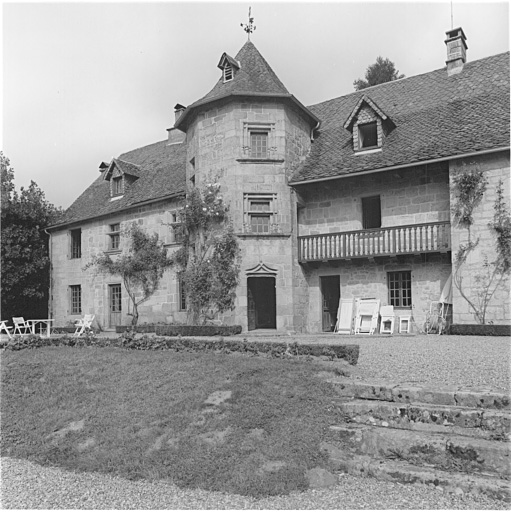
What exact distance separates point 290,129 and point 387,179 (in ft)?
13.2

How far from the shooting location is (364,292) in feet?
59.5

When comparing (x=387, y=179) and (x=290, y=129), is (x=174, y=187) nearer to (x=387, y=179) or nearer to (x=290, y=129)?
(x=290, y=129)

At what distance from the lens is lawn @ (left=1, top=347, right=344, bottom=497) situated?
16.8 feet

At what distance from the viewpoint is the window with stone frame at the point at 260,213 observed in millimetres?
18516

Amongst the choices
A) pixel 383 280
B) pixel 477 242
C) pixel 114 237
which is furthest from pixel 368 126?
pixel 114 237

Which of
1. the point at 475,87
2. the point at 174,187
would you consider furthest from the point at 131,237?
the point at 475,87

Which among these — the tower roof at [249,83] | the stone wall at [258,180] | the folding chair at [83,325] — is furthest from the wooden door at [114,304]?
the tower roof at [249,83]

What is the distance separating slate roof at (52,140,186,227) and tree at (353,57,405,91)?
14.0 meters

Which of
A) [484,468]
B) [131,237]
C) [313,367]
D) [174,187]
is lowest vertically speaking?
[484,468]

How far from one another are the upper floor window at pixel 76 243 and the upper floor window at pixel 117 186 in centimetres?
288

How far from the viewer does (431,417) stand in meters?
5.46

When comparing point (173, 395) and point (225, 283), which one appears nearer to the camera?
→ point (173, 395)

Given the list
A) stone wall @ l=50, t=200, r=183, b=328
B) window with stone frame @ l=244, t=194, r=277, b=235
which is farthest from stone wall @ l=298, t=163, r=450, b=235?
stone wall @ l=50, t=200, r=183, b=328

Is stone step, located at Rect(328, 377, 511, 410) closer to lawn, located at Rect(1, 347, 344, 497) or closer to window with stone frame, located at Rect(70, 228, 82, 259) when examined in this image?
lawn, located at Rect(1, 347, 344, 497)
